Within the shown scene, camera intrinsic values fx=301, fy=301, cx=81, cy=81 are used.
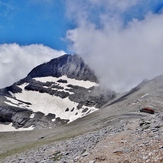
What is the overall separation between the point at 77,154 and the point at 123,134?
4.78 metres

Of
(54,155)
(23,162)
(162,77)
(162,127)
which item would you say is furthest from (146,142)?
(162,77)

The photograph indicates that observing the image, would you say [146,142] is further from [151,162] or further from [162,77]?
[162,77]

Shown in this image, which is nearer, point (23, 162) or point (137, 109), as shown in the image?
point (23, 162)

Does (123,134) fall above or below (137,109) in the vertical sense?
below

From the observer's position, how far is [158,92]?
14388 centimetres

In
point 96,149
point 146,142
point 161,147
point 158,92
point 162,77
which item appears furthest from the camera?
point 162,77

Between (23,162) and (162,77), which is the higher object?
(162,77)

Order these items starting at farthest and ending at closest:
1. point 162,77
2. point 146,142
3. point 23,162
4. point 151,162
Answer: point 162,77, point 23,162, point 146,142, point 151,162

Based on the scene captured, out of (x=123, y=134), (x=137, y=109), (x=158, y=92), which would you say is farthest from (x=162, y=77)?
(x=123, y=134)

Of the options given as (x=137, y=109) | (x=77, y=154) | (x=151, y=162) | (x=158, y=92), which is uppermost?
(x=158, y=92)

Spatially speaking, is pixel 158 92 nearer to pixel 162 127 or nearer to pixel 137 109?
pixel 137 109

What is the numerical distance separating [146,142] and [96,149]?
15.1ft

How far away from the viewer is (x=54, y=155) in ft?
94.0

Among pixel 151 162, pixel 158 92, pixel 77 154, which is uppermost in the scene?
pixel 158 92
